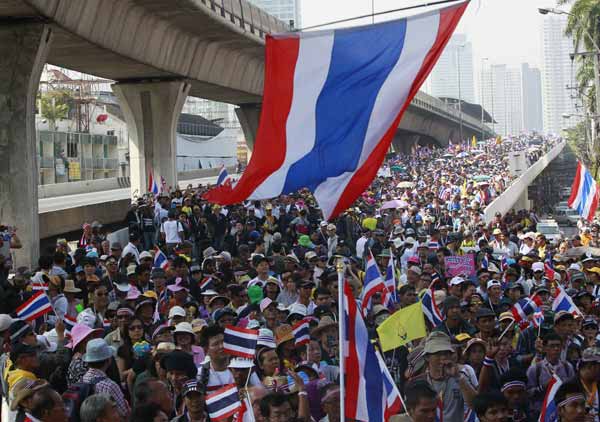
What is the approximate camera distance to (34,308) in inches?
375

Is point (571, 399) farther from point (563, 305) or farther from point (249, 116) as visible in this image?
point (249, 116)

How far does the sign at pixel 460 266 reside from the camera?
14.8m

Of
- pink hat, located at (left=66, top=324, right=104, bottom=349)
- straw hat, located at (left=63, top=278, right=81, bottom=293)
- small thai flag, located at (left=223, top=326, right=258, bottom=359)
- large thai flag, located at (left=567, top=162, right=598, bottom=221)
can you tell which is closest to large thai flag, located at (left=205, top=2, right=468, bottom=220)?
small thai flag, located at (left=223, top=326, right=258, bottom=359)

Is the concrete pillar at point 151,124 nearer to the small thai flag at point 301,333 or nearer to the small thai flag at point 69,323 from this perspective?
the small thai flag at point 69,323

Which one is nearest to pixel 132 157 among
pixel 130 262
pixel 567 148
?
pixel 130 262

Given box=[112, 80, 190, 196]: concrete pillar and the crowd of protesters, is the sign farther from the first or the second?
box=[112, 80, 190, 196]: concrete pillar

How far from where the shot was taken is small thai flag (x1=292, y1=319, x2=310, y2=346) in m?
8.07

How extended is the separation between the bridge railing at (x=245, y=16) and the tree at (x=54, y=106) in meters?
44.8

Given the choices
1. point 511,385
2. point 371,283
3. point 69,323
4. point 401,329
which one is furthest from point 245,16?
point 511,385

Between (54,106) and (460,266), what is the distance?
6863 centimetres

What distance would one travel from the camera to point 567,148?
437 feet

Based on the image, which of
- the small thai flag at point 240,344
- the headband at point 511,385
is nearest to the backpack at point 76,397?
the small thai flag at point 240,344

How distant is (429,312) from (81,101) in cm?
6982

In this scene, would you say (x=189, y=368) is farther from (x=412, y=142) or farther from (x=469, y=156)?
(x=412, y=142)
